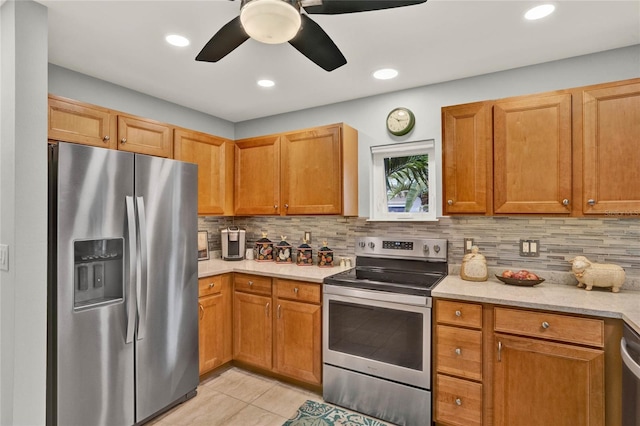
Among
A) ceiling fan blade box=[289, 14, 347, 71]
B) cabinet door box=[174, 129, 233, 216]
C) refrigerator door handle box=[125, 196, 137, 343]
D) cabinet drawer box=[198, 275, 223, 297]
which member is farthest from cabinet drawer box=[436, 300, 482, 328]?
cabinet door box=[174, 129, 233, 216]

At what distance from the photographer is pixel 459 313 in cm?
211

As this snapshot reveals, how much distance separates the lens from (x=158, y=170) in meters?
2.34

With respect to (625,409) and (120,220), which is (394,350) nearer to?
(625,409)

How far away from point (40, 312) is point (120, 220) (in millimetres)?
617

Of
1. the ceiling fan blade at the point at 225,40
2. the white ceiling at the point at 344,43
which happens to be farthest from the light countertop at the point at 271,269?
the ceiling fan blade at the point at 225,40

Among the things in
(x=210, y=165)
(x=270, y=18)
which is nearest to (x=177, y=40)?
(x=270, y=18)

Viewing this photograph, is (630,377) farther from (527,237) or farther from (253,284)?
(253,284)

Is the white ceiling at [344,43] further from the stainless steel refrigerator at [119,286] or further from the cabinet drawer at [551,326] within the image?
the cabinet drawer at [551,326]

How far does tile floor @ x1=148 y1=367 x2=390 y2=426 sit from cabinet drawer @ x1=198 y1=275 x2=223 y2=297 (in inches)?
30.3

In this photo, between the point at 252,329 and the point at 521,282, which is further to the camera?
the point at 252,329

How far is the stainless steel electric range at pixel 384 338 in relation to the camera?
2.22 metres

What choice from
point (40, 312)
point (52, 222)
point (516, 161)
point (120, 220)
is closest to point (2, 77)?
point (52, 222)

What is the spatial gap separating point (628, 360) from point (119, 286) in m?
2.74

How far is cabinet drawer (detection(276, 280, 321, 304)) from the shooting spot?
2.65 m
